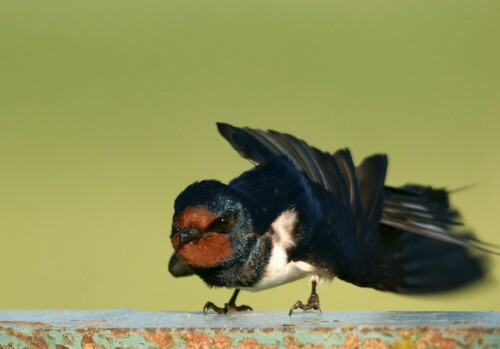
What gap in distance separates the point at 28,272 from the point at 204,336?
269 cm

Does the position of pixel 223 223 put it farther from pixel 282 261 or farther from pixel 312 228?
pixel 312 228

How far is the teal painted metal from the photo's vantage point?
169 cm

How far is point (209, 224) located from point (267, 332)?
0.93m

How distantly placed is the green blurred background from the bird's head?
117cm

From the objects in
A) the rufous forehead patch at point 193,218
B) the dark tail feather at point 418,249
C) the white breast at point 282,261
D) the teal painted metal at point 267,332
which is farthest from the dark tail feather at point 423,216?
the teal painted metal at point 267,332

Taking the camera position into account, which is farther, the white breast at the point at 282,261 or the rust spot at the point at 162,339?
the white breast at the point at 282,261

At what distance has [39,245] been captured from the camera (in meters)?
4.44

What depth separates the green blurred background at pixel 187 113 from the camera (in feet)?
13.9

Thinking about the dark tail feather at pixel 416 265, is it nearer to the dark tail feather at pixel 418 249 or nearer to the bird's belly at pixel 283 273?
the dark tail feather at pixel 418 249

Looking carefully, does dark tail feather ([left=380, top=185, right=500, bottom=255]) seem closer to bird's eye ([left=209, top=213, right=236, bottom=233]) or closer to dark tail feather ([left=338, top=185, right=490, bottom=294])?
dark tail feather ([left=338, top=185, right=490, bottom=294])

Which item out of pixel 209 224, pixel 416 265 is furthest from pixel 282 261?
pixel 416 265

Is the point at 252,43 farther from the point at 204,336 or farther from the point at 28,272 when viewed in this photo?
the point at 204,336

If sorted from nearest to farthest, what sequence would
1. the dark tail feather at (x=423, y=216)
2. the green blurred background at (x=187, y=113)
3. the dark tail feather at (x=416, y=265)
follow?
1. the dark tail feather at (x=416, y=265)
2. the dark tail feather at (x=423, y=216)
3. the green blurred background at (x=187, y=113)

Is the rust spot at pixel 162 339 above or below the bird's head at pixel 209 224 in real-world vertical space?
below
